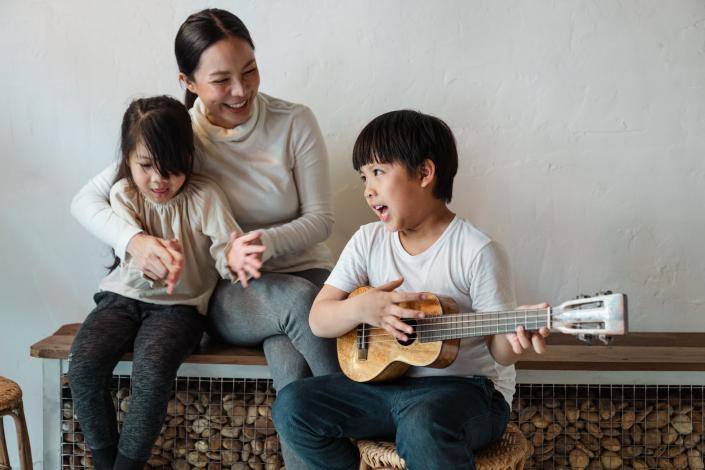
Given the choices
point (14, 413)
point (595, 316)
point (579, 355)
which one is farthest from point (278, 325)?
point (595, 316)

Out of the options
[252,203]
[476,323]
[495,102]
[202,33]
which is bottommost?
[476,323]

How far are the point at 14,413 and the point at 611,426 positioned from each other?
151 cm

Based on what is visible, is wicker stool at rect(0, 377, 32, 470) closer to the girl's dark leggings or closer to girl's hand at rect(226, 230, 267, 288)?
the girl's dark leggings

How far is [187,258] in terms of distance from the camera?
2305 millimetres

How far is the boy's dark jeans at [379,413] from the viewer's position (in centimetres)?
173

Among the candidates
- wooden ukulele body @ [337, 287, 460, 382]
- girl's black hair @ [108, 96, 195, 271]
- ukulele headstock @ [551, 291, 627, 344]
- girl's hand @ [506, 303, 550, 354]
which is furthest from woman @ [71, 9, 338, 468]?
ukulele headstock @ [551, 291, 627, 344]

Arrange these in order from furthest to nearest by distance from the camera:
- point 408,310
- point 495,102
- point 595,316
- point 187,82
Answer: point 495,102 < point 187,82 < point 408,310 < point 595,316

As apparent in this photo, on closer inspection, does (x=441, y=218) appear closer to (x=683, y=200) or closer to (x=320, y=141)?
(x=320, y=141)

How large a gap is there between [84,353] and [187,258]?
0.35m

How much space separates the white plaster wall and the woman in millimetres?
258

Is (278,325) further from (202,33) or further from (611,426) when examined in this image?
(611,426)

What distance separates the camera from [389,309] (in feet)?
5.97

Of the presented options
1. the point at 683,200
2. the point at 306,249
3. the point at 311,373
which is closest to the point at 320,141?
the point at 306,249

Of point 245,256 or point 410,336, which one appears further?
point 245,256
